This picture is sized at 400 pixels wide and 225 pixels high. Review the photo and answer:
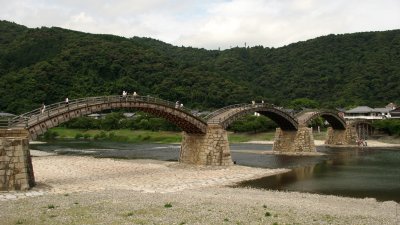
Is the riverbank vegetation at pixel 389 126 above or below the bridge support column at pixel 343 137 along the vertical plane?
above

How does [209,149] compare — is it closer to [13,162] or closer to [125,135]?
[13,162]

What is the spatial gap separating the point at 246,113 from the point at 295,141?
1329 cm

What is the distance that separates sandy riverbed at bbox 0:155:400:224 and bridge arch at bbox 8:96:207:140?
159 inches

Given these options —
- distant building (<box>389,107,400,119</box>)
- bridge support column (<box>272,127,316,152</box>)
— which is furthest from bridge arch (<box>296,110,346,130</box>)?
distant building (<box>389,107,400,119</box>)

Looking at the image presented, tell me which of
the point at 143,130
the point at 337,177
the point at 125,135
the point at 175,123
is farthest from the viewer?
the point at 143,130

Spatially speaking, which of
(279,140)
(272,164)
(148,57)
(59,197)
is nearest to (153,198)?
(59,197)

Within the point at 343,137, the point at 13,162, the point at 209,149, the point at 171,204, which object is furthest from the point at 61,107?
the point at 343,137

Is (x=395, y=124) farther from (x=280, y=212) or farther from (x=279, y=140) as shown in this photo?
(x=280, y=212)

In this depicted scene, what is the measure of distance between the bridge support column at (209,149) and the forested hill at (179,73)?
69957 millimetres

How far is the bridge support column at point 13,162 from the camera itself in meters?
22.5

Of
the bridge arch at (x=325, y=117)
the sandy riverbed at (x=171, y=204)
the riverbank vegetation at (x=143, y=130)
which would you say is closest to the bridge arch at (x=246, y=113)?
the bridge arch at (x=325, y=117)

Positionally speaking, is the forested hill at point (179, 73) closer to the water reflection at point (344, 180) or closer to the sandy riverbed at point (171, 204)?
the water reflection at point (344, 180)

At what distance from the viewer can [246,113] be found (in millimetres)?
48625

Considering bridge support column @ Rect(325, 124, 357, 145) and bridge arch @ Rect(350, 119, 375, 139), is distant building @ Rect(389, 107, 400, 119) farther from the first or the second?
bridge support column @ Rect(325, 124, 357, 145)
